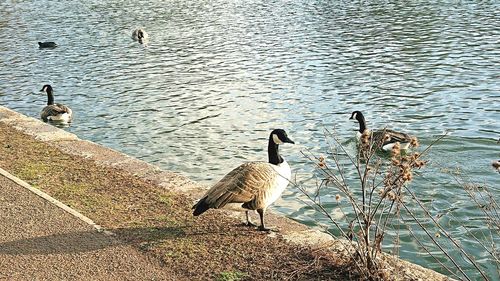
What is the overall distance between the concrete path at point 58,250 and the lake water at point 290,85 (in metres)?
3.44

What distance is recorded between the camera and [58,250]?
652 cm

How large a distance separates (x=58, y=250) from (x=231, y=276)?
6.58ft

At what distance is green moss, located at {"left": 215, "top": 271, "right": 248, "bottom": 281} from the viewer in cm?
586

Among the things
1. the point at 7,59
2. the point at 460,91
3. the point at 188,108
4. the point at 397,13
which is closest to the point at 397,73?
the point at 460,91

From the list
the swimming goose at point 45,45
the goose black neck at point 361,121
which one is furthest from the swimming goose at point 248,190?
the swimming goose at point 45,45

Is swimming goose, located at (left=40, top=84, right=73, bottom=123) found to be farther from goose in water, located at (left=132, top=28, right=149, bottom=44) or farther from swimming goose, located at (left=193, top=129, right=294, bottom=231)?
goose in water, located at (left=132, top=28, right=149, bottom=44)

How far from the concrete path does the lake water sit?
3.44 m

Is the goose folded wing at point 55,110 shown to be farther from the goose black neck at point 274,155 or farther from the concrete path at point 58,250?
the goose black neck at point 274,155

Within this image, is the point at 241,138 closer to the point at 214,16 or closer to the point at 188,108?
the point at 188,108

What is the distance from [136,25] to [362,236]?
97.3ft

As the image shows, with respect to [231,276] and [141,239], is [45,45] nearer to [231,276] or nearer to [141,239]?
[141,239]

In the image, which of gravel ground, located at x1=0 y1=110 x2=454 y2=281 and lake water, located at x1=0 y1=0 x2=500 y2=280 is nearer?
gravel ground, located at x1=0 y1=110 x2=454 y2=281

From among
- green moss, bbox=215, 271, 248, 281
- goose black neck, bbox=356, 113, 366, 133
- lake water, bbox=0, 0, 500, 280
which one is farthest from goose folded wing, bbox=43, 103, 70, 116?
Result: green moss, bbox=215, 271, 248, 281

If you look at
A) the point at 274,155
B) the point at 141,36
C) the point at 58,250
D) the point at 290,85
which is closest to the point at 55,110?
the point at 290,85
